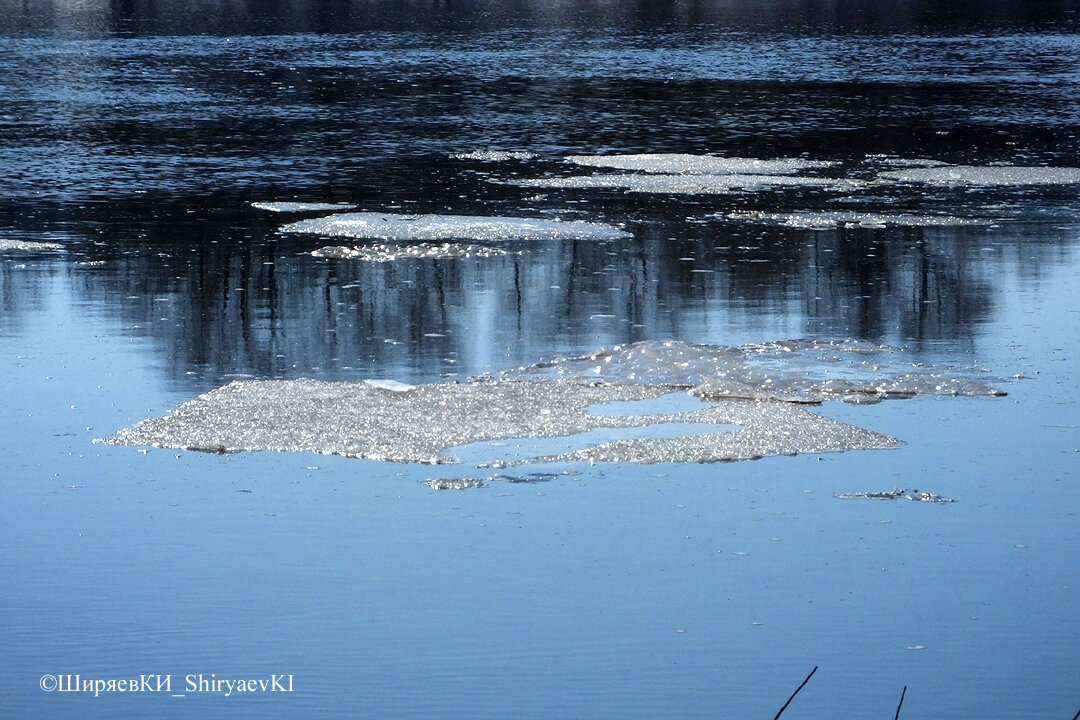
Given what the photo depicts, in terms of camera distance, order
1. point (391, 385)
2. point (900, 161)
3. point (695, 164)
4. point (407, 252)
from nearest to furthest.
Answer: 1. point (391, 385)
2. point (407, 252)
3. point (695, 164)
4. point (900, 161)

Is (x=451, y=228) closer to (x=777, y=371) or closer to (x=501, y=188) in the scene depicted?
(x=501, y=188)

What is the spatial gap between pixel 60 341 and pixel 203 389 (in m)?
1.52

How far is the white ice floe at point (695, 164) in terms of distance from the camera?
15.8 meters

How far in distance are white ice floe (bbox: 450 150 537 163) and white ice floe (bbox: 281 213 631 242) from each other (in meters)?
3.81

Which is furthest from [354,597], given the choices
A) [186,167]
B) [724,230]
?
[186,167]

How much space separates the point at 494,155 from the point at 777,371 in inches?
358

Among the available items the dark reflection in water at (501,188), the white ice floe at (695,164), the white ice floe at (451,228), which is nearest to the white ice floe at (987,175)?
the dark reflection in water at (501,188)

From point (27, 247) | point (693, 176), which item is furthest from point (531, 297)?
point (693, 176)

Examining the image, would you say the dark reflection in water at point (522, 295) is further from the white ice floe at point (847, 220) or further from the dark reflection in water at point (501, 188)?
the white ice floe at point (847, 220)

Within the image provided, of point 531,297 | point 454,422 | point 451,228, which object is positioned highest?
point 451,228

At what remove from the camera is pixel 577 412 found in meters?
7.70

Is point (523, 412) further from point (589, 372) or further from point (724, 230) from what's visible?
point (724, 230)

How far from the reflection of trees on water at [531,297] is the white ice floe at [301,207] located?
136 centimetres

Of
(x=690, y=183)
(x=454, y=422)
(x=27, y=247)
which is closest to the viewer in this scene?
(x=454, y=422)
